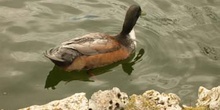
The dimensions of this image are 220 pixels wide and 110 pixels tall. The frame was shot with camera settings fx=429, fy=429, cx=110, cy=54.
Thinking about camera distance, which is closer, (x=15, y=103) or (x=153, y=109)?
(x=153, y=109)

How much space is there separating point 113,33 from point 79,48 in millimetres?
1880

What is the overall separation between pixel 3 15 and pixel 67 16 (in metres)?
1.48

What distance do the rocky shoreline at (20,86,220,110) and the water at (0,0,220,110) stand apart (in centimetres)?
211

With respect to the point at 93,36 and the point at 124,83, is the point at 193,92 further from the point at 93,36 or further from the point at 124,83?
the point at 93,36

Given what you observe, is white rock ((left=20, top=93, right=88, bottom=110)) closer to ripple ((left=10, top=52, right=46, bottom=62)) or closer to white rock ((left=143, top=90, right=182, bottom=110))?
white rock ((left=143, top=90, right=182, bottom=110))

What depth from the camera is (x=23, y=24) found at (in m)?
9.77

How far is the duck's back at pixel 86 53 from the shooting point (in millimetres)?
8305

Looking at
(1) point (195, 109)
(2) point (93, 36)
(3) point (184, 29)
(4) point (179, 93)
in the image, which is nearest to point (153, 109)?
(1) point (195, 109)

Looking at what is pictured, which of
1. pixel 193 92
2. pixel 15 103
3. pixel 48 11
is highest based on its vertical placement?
pixel 48 11

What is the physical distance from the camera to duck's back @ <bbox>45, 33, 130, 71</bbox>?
8.30 meters

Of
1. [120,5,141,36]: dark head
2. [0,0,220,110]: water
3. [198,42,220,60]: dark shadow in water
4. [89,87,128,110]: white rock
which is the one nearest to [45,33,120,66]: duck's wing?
[0,0,220,110]: water

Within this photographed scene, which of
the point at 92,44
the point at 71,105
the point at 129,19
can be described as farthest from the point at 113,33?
the point at 71,105

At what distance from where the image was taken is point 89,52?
8.55 m

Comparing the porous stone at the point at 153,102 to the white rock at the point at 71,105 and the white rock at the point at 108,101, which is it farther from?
the white rock at the point at 71,105
